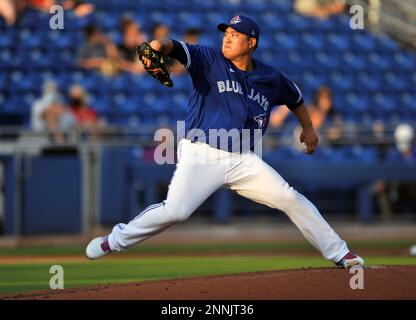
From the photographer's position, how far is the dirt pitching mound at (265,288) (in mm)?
5344

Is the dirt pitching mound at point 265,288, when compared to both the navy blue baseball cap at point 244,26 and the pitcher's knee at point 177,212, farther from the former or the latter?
the navy blue baseball cap at point 244,26

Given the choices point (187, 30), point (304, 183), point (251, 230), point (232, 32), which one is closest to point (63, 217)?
point (251, 230)

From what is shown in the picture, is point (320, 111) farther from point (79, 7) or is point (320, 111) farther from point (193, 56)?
point (193, 56)

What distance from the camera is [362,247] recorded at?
11523mm

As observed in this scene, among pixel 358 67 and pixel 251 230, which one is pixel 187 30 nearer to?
pixel 358 67

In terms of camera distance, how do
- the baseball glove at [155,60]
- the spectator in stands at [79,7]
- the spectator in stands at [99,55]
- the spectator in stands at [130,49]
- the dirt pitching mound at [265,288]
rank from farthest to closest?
the spectator in stands at [79,7] → the spectator in stands at [130,49] → the spectator in stands at [99,55] → the baseball glove at [155,60] → the dirt pitching mound at [265,288]

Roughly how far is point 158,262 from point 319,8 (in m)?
8.66

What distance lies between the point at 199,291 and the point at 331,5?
1227cm

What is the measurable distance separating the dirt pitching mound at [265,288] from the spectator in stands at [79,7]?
33.4 feet

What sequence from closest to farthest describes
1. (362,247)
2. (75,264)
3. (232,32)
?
(232,32) < (75,264) < (362,247)

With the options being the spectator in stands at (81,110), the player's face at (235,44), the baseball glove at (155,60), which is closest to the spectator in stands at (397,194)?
the spectator in stands at (81,110)
